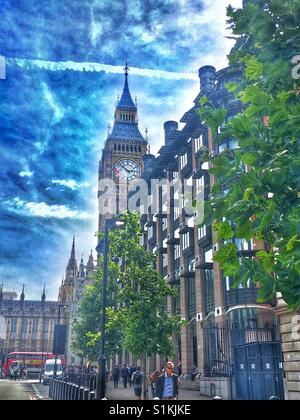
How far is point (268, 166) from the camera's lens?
18.4ft

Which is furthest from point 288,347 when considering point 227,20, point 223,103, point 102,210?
point 102,210

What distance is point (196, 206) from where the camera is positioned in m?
6.09

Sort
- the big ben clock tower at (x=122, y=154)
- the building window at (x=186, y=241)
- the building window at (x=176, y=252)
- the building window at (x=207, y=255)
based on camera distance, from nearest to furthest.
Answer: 1. the building window at (x=207, y=255)
2. the building window at (x=186, y=241)
3. the building window at (x=176, y=252)
4. the big ben clock tower at (x=122, y=154)

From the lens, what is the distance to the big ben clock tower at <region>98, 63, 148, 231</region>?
98250 millimetres

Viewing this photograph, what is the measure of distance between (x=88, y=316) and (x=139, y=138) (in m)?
70.7

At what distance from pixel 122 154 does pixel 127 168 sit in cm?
392

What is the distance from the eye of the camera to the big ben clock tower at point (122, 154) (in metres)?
98.2

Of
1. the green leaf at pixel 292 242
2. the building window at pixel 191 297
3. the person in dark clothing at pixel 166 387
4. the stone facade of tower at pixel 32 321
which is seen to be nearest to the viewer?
the green leaf at pixel 292 242
